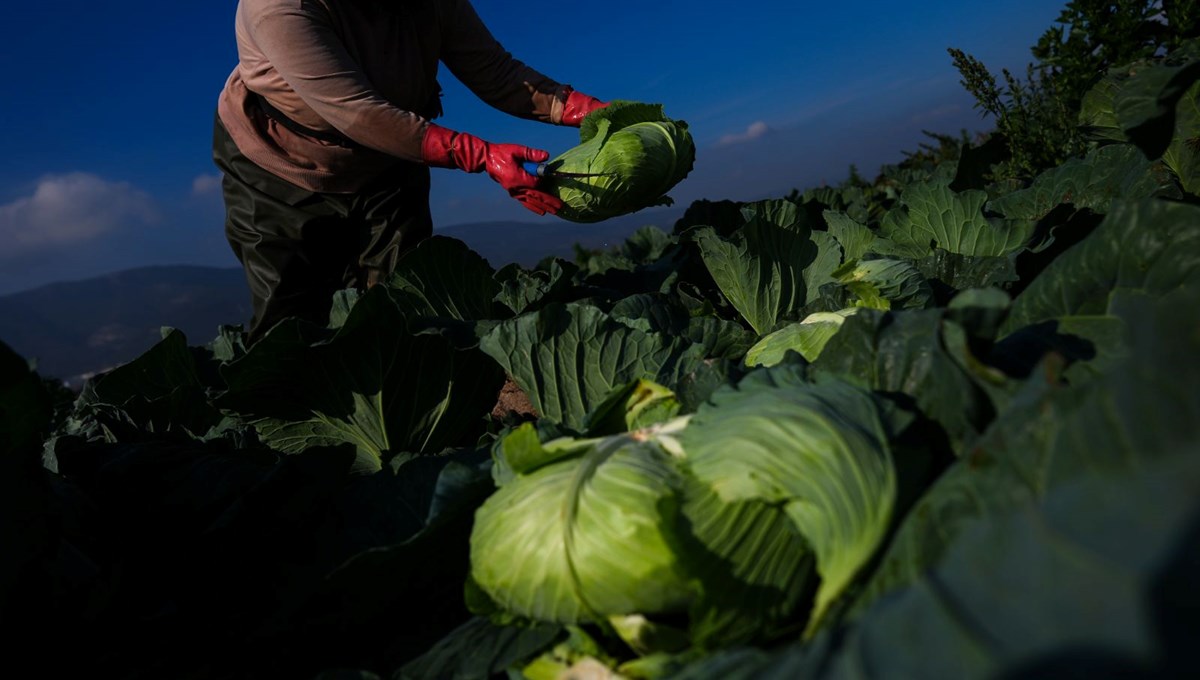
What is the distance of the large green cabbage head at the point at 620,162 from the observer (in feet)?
13.6

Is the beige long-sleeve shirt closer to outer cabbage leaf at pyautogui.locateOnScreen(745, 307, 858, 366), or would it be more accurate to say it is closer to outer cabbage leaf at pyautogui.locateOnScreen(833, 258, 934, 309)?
outer cabbage leaf at pyautogui.locateOnScreen(745, 307, 858, 366)

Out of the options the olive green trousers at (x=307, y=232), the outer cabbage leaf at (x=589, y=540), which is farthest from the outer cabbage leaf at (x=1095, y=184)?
the olive green trousers at (x=307, y=232)

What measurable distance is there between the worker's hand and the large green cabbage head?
0.80 m

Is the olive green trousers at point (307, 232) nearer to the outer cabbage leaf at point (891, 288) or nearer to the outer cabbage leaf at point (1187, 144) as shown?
the outer cabbage leaf at point (891, 288)

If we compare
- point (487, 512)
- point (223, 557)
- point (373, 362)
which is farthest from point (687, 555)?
point (373, 362)

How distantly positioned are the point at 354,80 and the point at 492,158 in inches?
34.1

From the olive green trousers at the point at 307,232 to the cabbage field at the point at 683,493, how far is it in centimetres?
186

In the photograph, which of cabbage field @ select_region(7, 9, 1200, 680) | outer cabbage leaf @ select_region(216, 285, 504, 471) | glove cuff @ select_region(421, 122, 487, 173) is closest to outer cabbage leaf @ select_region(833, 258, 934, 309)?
cabbage field @ select_region(7, 9, 1200, 680)

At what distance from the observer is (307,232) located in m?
5.00

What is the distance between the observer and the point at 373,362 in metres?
2.97

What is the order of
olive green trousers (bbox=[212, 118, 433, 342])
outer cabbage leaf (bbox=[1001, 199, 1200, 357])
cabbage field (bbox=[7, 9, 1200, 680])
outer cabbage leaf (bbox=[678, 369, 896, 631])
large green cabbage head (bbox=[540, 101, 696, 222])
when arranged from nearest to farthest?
cabbage field (bbox=[7, 9, 1200, 680]), outer cabbage leaf (bbox=[678, 369, 896, 631]), outer cabbage leaf (bbox=[1001, 199, 1200, 357]), large green cabbage head (bbox=[540, 101, 696, 222]), olive green trousers (bbox=[212, 118, 433, 342])

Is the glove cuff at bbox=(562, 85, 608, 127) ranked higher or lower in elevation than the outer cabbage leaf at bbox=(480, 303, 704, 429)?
higher

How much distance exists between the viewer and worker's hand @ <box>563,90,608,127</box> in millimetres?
5199

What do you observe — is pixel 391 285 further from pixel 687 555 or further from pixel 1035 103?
pixel 1035 103
